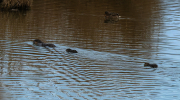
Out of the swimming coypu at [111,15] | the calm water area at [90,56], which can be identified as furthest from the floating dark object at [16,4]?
the swimming coypu at [111,15]

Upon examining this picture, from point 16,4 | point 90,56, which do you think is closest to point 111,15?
point 16,4

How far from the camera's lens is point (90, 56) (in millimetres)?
16047

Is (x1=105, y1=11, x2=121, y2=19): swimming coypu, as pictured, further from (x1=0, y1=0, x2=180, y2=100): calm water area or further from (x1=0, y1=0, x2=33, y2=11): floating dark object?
(x1=0, y1=0, x2=33, y2=11): floating dark object

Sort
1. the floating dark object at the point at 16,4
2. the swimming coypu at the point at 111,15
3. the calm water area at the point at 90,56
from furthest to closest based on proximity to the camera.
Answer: the floating dark object at the point at 16,4 < the swimming coypu at the point at 111,15 < the calm water area at the point at 90,56

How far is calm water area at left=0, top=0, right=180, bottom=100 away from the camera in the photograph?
11602mm

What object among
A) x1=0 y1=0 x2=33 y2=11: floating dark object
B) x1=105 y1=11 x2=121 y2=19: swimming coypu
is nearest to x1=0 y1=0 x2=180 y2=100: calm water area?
x1=105 y1=11 x2=121 y2=19: swimming coypu

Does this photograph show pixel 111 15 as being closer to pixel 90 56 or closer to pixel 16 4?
pixel 16 4

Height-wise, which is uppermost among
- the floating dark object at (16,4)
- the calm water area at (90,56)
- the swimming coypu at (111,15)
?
the floating dark object at (16,4)

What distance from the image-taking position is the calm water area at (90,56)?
457 inches

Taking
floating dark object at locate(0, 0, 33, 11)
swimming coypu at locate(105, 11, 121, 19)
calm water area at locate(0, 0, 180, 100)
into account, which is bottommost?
calm water area at locate(0, 0, 180, 100)

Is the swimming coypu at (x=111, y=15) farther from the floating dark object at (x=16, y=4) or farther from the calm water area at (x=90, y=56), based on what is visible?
the floating dark object at (x=16, y=4)

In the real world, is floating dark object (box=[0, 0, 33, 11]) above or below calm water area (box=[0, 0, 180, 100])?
above

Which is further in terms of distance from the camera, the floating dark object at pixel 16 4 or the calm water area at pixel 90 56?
the floating dark object at pixel 16 4

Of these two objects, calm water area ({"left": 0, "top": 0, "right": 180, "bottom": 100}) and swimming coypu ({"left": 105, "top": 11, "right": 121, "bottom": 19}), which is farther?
swimming coypu ({"left": 105, "top": 11, "right": 121, "bottom": 19})
